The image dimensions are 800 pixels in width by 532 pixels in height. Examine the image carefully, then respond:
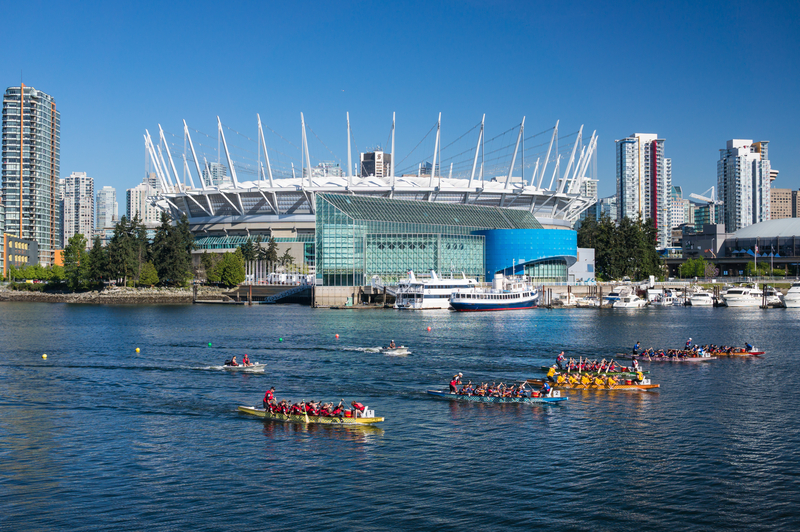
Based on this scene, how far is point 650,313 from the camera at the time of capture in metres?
121

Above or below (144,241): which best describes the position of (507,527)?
below

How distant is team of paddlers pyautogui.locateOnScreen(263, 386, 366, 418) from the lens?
36.8m

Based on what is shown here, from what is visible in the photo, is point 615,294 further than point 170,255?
Yes

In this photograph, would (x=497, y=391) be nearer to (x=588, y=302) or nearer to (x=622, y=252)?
(x=588, y=302)

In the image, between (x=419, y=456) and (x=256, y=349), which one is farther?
(x=256, y=349)

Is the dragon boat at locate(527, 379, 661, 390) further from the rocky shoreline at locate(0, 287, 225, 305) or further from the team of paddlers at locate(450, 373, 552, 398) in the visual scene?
the rocky shoreline at locate(0, 287, 225, 305)

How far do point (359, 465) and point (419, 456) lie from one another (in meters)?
2.77

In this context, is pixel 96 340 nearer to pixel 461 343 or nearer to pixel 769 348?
pixel 461 343

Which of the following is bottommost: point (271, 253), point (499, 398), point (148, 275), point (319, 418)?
point (319, 418)

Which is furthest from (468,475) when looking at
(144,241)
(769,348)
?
(144,241)

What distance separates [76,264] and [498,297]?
92.0 meters

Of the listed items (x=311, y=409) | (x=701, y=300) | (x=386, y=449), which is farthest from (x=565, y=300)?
(x=386, y=449)

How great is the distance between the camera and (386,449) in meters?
32.7

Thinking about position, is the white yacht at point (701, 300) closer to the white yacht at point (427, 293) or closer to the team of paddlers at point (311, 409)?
the white yacht at point (427, 293)
